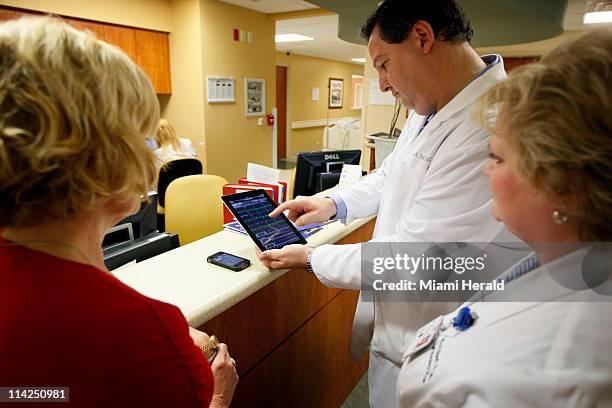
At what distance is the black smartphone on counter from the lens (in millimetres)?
1177

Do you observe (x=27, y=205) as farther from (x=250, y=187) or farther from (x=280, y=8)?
(x=280, y=8)

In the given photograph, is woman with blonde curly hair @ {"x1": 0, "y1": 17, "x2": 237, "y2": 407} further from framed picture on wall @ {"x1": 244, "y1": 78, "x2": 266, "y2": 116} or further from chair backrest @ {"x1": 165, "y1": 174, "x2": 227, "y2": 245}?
framed picture on wall @ {"x1": 244, "y1": 78, "x2": 266, "y2": 116}

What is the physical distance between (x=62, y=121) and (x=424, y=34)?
3.17ft

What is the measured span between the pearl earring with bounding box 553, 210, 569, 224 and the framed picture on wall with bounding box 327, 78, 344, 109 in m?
11.0

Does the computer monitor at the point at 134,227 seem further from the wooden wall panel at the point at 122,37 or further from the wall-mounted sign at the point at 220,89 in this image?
the wall-mounted sign at the point at 220,89

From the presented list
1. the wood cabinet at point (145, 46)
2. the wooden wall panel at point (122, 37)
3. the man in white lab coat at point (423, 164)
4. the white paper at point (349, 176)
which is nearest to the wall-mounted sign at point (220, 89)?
the wood cabinet at point (145, 46)

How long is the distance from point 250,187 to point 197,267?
615mm

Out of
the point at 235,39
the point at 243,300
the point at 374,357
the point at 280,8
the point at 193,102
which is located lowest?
the point at 374,357

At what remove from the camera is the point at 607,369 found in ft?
1.60

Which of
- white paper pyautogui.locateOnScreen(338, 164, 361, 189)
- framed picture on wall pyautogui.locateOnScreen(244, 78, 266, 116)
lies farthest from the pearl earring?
framed picture on wall pyautogui.locateOnScreen(244, 78, 266, 116)

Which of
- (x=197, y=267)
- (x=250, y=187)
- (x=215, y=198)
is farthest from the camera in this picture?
(x=215, y=198)

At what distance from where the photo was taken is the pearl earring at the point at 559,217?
54 cm

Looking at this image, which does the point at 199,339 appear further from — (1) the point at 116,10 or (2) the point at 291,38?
(2) the point at 291,38

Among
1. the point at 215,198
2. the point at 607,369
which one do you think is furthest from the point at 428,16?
the point at 215,198
